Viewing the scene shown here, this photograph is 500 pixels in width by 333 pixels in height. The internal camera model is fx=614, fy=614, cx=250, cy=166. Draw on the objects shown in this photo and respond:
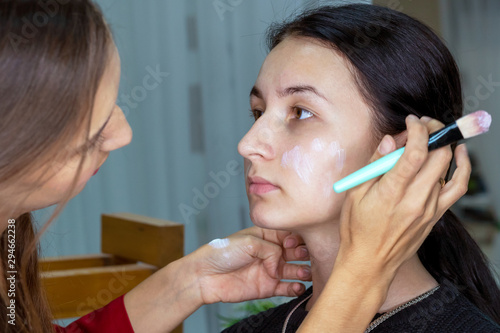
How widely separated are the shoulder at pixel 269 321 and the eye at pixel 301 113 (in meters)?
0.37

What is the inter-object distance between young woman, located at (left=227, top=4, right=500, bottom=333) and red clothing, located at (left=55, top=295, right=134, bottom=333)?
330 mm

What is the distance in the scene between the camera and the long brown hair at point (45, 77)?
731 millimetres

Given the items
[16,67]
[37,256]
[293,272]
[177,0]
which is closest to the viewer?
[16,67]

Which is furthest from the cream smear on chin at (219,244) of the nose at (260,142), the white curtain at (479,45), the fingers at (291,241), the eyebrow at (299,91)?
the white curtain at (479,45)

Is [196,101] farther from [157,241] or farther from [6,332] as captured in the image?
[6,332]

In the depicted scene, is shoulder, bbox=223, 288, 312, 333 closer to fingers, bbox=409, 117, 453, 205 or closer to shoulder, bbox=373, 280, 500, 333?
shoulder, bbox=373, 280, 500, 333

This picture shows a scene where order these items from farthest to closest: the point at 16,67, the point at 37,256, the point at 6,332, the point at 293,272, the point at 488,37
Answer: the point at 488,37 → the point at 293,272 → the point at 37,256 → the point at 6,332 → the point at 16,67

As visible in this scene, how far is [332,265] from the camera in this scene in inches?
42.2

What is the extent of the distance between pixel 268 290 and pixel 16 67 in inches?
27.1

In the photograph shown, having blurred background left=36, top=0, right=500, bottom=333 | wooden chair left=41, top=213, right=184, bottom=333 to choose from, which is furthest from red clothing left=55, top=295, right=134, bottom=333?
blurred background left=36, top=0, right=500, bottom=333

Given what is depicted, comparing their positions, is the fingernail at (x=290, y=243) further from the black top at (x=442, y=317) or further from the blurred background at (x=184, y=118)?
the blurred background at (x=184, y=118)

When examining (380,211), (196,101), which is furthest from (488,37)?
(380,211)

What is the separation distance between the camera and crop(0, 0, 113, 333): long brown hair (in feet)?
2.40

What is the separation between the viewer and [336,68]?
1.03 metres
